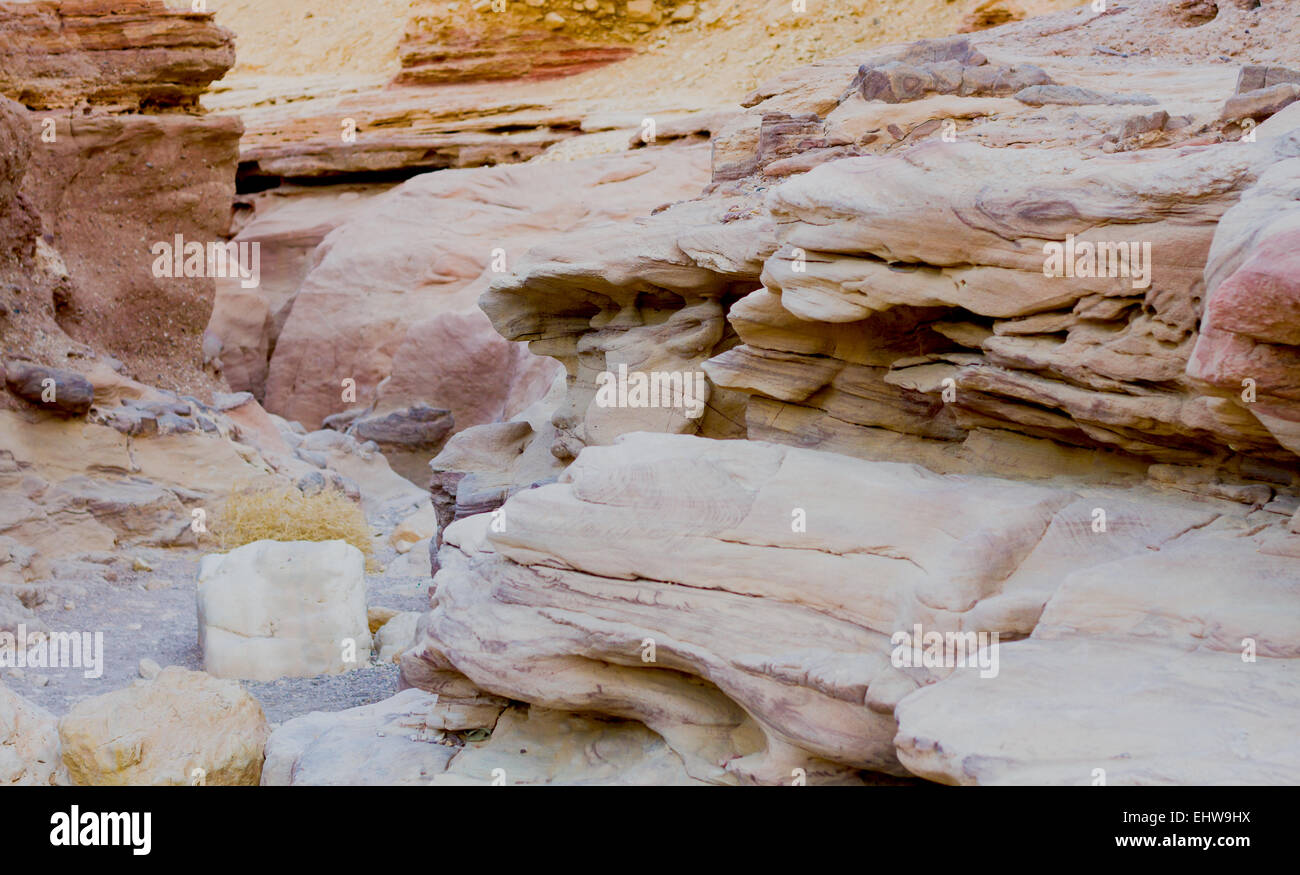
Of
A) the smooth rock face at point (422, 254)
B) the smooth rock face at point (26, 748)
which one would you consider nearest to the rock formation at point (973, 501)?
the smooth rock face at point (26, 748)

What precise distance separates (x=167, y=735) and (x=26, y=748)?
63 cm

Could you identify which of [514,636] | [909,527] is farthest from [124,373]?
[909,527]

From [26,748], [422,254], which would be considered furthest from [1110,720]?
[422,254]

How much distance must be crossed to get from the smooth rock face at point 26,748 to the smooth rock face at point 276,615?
209 centimetres

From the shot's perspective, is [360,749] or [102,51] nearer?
[360,749]

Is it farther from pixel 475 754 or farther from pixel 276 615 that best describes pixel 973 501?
pixel 276 615

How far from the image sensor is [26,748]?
563cm

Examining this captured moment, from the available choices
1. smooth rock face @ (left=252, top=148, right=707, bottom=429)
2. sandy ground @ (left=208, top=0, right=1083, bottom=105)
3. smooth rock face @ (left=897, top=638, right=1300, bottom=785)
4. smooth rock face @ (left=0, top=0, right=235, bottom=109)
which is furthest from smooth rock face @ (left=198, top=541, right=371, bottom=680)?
sandy ground @ (left=208, top=0, right=1083, bottom=105)

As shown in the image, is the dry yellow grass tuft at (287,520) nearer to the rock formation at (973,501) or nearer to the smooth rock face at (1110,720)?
the rock formation at (973,501)

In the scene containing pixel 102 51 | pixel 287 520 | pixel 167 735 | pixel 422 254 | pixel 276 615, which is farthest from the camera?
pixel 422 254

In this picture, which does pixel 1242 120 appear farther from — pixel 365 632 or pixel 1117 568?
pixel 365 632

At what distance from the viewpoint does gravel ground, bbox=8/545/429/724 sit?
7500 millimetres

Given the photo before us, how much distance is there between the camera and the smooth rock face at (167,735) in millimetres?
5566

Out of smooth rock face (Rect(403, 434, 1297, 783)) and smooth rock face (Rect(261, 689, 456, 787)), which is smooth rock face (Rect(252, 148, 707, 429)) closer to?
smooth rock face (Rect(261, 689, 456, 787))
